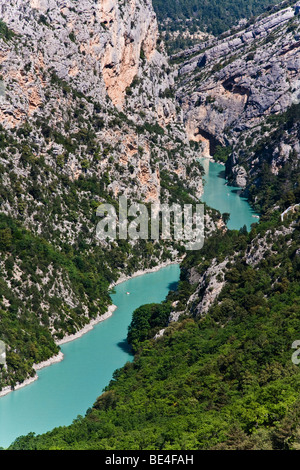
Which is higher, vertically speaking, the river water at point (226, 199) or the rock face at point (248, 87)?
the rock face at point (248, 87)

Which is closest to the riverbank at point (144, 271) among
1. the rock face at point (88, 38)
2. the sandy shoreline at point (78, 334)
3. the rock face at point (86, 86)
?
the sandy shoreline at point (78, 334)

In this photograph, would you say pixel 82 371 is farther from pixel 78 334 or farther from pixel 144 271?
pixel 144 271

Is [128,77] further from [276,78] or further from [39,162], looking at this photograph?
[276,78]

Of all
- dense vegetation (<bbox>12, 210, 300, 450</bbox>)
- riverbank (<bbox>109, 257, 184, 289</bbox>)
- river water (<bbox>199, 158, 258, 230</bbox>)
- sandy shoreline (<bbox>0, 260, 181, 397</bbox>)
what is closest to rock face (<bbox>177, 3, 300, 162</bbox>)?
river water (<bbox>199, 158, 258, 230</bbox>)

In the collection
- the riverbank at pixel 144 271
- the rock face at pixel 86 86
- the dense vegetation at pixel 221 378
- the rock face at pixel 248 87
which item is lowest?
the dense vegetation at pixel 221 378

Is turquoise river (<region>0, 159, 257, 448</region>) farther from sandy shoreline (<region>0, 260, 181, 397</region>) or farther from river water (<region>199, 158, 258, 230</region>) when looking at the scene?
river water (<region>199, 158, 258, 230</region>)

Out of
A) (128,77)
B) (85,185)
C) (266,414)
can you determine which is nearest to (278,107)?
(128,77)

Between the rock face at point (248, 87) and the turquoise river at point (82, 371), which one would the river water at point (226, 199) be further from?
the turquoise river at point (82, 371)
